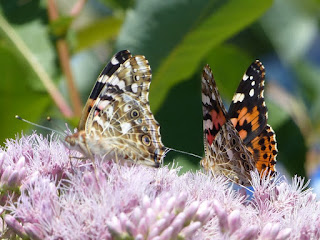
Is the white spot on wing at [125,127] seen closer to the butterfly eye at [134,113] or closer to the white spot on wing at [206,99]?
the butterfly eye at [134,113]

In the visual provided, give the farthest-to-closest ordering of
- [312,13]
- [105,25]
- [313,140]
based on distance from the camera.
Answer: [312,13], [313,140], [105,25]

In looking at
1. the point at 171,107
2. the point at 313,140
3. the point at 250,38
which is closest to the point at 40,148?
the point at 171,107

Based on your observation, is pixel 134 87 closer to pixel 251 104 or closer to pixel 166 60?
pixel 166 60

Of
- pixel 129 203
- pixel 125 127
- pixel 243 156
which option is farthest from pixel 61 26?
pixel 129 203

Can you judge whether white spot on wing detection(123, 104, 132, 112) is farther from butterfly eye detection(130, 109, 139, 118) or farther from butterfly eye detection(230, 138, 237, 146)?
butterfly eye detection(230, 138, 237, 146)

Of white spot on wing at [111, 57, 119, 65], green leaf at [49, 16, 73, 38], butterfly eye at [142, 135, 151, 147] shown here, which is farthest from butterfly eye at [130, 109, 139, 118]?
green leaf at [49, 16, 73, 38]

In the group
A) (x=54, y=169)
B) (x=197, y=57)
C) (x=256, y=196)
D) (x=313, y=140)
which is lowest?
(x=313, y=140)

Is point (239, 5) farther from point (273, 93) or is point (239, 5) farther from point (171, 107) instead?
point (273, 93)
